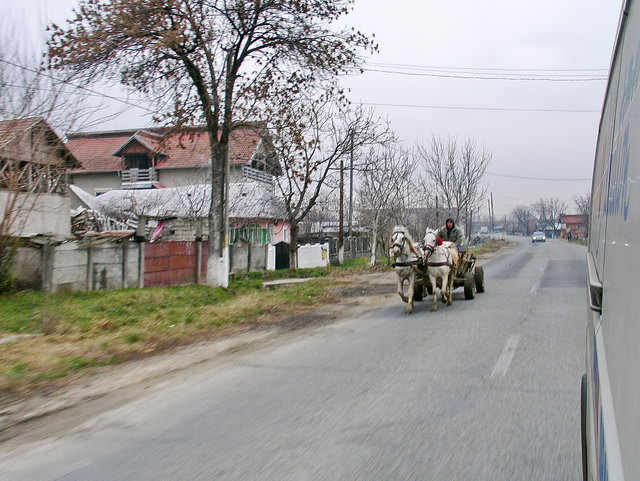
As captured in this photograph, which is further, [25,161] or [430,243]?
[25,161]

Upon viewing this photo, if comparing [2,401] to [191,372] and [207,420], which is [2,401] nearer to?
[191,372]

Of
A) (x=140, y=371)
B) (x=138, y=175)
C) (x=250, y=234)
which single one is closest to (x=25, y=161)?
(x=140, y=371)

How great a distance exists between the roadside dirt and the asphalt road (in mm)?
468

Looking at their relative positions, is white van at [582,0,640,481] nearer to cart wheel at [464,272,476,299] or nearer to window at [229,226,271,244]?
cart wheel at [464,272,476,299]

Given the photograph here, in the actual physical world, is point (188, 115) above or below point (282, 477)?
above

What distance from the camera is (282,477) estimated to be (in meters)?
4.16

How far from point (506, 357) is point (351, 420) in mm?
3267

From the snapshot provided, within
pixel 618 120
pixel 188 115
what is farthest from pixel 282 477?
pixel 188 115

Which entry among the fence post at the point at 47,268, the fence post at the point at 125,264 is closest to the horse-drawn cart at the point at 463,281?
the fence post at the point at 125,264

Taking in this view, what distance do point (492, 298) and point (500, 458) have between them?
10.5 meters

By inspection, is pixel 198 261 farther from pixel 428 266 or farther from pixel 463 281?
pixel 428 266

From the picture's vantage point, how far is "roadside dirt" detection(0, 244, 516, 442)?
20.4ft

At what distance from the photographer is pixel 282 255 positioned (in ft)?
110

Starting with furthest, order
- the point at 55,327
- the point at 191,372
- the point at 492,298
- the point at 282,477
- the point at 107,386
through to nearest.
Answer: the point at 492,298 < the point at 55,327 < the point at 191,372 < the point at 107,386 < the point at 282,477
